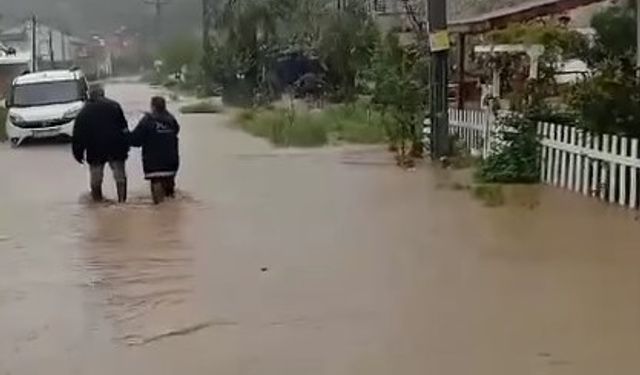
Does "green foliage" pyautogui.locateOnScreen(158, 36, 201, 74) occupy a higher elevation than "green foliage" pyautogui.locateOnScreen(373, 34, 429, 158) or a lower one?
lower

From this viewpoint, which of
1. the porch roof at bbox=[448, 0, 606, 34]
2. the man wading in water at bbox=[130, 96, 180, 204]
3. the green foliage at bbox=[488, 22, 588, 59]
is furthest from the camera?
the green foliage at bbox=[488, 22, 588, 59]

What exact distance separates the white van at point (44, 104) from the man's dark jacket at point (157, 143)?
43.7 feet

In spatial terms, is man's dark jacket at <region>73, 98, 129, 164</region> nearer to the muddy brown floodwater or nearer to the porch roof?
the muddy brown floodwater

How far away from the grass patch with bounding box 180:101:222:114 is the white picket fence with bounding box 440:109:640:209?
29.4 m

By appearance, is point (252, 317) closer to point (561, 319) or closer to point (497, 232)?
point (561, 319)

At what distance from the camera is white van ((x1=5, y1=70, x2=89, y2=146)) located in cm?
3094

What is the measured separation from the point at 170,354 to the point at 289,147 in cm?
1923

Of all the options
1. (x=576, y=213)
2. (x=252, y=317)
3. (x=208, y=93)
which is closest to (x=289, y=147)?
(x=576, y=213)

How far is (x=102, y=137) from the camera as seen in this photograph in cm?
1764

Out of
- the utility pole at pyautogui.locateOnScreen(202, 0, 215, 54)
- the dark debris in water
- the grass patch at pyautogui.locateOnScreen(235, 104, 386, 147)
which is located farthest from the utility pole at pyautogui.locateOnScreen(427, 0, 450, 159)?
the utility pole at pyautogui.locateOnScreen(202, 0, 215, 54)

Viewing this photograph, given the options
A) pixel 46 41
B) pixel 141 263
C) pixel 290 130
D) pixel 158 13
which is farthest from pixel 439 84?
pixel 46 41

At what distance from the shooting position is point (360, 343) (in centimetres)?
866

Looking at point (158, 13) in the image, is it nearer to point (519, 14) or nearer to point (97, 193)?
point (519, 14)

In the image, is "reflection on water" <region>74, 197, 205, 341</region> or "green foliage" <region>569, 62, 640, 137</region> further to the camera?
"green foliage" <region>569, 62, 640, 137</region>
